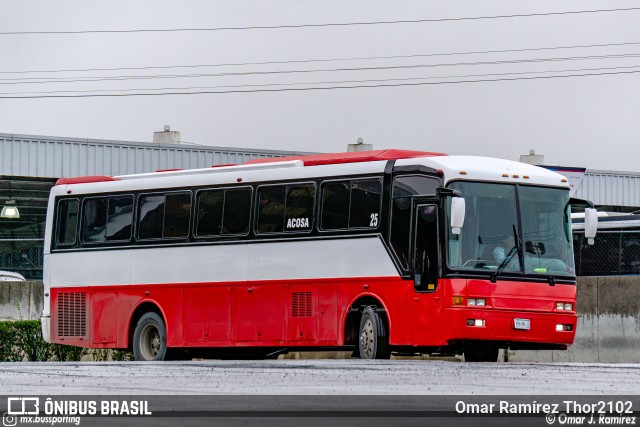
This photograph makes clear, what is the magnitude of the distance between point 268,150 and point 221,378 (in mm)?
31481

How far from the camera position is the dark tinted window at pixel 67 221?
28.4 metres

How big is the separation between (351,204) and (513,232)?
2656 mm

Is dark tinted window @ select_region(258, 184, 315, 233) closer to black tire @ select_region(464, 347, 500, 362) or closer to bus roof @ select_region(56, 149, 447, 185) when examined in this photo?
bus roof @ select_region(56, 149, 447, 185)

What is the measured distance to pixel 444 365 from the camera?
19891 mm

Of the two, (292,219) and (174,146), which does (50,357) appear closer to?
(292,219)

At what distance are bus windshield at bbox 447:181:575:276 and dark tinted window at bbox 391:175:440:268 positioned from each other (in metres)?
0.55

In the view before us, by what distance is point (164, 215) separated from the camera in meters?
26.8

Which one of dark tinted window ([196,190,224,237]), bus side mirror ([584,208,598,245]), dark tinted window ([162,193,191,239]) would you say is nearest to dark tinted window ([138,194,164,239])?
dark tinted window ([162,193,191,239])

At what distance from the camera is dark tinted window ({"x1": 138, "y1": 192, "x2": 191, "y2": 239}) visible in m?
26.5

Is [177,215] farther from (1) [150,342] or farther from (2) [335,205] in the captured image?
(2) [335,205]

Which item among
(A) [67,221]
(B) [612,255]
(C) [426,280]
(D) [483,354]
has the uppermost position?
(A) [67,221]

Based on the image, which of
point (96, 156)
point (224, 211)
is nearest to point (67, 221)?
point (224, 211)

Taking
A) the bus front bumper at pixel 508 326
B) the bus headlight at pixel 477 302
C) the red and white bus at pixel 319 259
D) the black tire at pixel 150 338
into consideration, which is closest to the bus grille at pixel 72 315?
the red and white bus at pixel 319 259

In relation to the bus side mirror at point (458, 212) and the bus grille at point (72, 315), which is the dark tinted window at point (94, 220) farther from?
the bus side mirror at point (458, 212)
